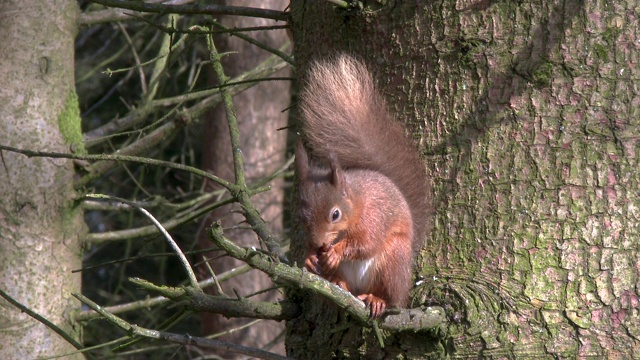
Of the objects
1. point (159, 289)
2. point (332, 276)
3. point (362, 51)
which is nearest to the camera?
point (159, 289)

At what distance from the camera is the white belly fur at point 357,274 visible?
2068mm

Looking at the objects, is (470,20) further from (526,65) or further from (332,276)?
(332,276)

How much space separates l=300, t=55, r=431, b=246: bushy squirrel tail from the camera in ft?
5.92

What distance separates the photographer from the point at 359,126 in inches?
77.3

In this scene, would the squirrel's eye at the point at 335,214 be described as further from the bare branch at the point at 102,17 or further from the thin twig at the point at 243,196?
the bare branch at the point at 102,17

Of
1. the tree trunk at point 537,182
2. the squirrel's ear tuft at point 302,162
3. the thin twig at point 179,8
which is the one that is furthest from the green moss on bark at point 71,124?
the tree trunk at point 537,182

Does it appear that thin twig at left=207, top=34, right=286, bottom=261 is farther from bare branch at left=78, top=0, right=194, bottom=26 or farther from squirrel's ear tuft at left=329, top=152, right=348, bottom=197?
bare branch at left=78, top=0, right=194, bottom=26

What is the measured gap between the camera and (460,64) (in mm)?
1646

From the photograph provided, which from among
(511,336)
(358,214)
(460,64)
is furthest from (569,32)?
(358,214)

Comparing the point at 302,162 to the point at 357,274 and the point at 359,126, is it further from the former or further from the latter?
the point at 357,274

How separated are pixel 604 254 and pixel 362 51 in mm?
722

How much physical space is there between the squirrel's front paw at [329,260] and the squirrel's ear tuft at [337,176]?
0.54ft

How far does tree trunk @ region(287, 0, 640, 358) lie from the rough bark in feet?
10.1

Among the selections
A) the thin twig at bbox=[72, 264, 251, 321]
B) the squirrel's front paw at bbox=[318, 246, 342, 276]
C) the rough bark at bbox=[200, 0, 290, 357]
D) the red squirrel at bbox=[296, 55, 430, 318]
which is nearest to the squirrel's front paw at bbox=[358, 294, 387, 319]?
the red squirrel at bbox=[296, 55, 430, 318]
